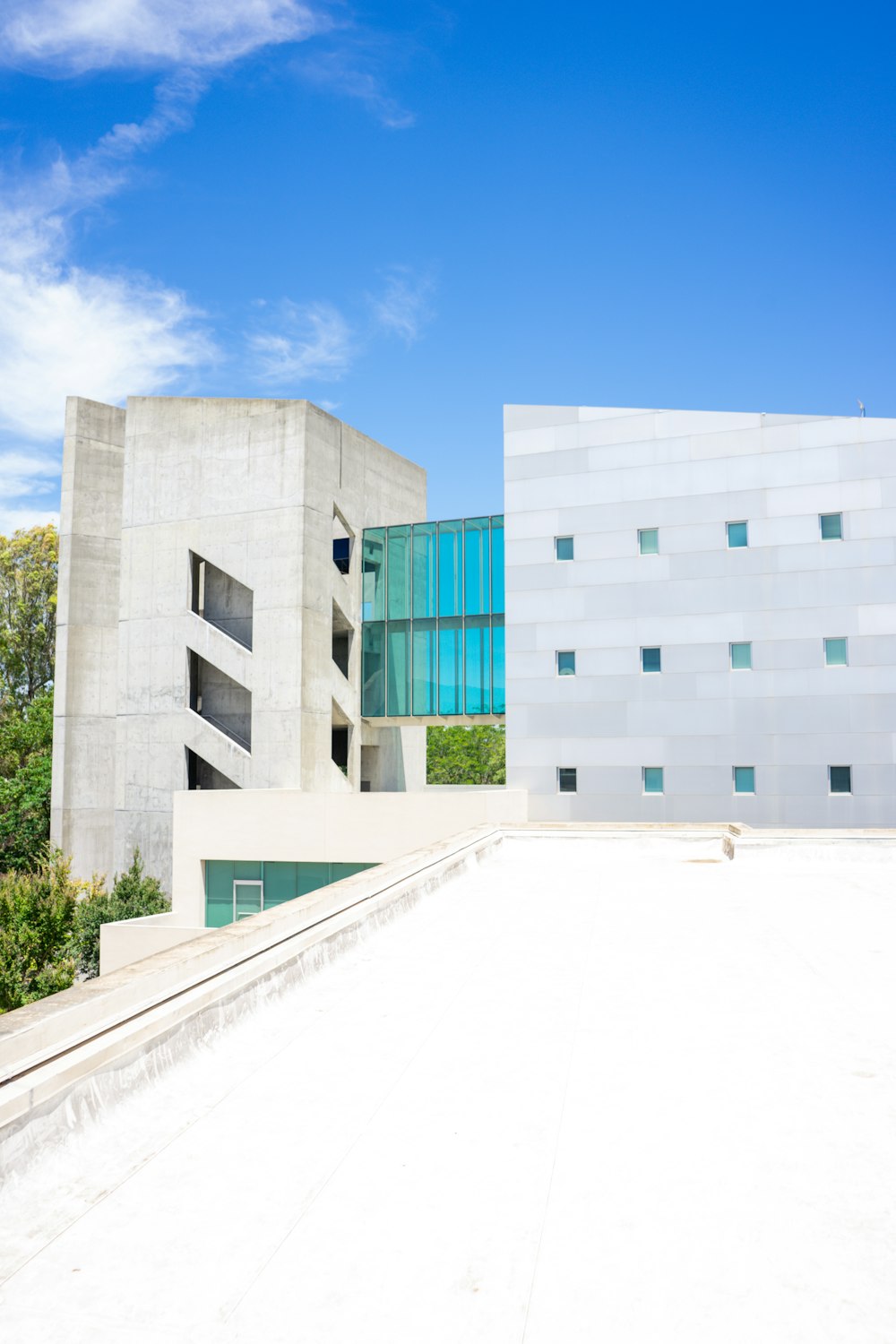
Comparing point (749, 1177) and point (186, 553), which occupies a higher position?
point (186, 553)

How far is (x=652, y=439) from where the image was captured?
24391 mm

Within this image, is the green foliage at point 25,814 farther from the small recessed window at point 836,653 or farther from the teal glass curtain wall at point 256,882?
the small recessed window at point 836,653

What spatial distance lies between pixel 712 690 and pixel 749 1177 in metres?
20.7

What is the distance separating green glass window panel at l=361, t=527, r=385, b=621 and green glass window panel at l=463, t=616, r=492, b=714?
3.70 metres

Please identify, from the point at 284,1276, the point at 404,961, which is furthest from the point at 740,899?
the point at 284,1276

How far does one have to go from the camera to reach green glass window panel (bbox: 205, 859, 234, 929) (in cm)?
2575

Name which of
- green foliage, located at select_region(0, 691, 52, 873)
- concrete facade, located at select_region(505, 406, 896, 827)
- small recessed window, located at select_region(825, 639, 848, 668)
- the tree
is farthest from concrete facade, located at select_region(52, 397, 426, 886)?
the tree

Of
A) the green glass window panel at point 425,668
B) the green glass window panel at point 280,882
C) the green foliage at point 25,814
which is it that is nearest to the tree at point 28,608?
the green foliage at point 25,814

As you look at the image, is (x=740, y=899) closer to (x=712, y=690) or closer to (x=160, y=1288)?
(x=160, y=1288)

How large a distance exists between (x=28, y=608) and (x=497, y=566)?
4255cm

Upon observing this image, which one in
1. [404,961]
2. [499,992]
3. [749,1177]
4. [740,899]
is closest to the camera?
[749,1177]

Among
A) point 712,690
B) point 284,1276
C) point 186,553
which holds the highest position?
point 186,553

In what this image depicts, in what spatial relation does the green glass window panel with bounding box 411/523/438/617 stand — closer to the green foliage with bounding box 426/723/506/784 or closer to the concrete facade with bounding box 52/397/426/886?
the concrete facade with bounding box 52/397/426/886

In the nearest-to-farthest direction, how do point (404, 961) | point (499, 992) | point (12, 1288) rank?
1. point (12, 1288)
2. point (499, 992)
3. point (404, 961)
